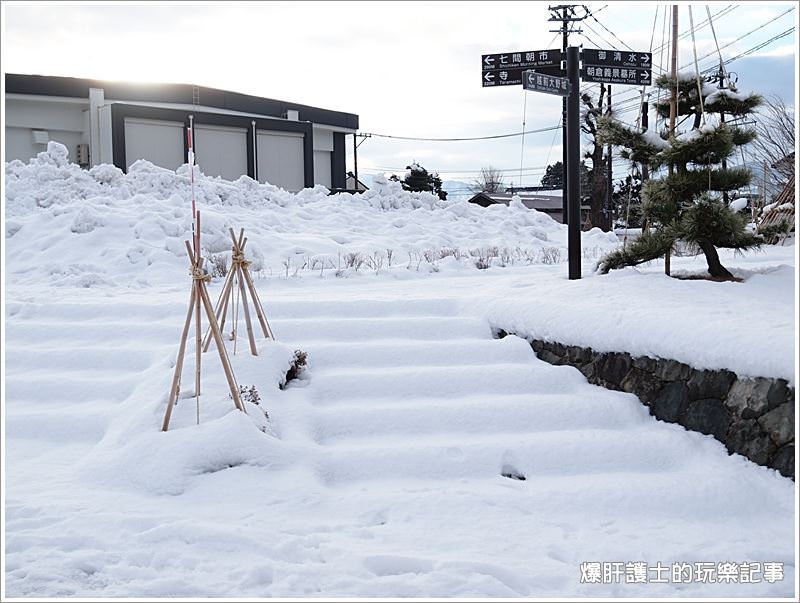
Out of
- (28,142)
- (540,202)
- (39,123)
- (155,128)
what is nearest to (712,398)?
(155,128)

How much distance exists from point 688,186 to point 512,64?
2.86 metres

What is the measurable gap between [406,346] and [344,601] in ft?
11.4

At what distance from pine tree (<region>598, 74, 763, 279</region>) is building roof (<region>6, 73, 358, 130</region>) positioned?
78.8 ft

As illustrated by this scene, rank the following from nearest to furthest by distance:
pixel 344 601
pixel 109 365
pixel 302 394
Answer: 1. pixel 344 601
2. pixel 302 394
3. pixel 109 365

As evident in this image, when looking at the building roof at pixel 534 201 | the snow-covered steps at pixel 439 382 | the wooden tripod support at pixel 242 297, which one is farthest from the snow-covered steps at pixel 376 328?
the building roof at pixel 534 201

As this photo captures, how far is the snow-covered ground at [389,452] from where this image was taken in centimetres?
389

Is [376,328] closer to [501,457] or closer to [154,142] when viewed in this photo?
[501,457]

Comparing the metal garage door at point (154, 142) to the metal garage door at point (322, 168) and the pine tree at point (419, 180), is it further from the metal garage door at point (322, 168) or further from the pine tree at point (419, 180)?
the pine tree at point (419, 180)

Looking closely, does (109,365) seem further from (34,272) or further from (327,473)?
(34,272)

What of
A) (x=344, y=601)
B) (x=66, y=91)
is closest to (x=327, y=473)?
(x=344, y=601)

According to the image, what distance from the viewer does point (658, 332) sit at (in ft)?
18.4

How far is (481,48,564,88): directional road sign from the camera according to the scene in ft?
30.4

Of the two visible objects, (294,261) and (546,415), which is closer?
(546,415)

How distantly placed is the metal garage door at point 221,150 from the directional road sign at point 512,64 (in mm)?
19550
